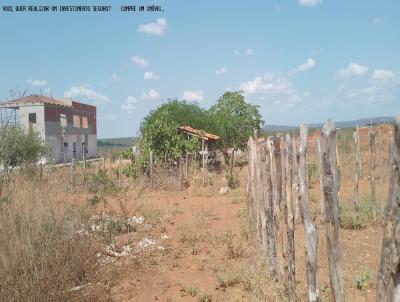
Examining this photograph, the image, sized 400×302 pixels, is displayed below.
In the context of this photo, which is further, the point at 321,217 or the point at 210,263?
the point at 210,263

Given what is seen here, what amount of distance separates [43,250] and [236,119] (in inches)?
1033

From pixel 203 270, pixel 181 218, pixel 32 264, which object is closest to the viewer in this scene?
pixel 32 264

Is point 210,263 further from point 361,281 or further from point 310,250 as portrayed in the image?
point 310,250

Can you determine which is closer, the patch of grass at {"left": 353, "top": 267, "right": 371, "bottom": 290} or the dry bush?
the dry bush

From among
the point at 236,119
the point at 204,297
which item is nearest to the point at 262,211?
the point at 204,297

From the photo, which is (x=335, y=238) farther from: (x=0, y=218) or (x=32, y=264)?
(x=0, y=218)

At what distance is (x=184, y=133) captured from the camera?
67.1ft

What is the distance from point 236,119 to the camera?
30125 mm

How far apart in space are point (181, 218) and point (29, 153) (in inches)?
697

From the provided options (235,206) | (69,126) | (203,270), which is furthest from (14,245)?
(69,126)

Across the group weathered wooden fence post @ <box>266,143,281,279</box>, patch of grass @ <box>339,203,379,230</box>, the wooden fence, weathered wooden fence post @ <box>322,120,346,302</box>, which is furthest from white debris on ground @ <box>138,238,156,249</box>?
weathered wooden fence post @ <box>322,120,346,302</box>

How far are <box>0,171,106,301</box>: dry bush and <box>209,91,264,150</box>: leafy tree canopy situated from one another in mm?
24100

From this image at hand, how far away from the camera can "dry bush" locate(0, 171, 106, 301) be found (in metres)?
4.03

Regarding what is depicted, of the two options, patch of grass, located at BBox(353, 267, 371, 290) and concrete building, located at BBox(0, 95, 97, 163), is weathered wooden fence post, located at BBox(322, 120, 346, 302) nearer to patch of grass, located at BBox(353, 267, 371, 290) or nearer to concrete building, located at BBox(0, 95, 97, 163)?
patch of grass, located at BBox(353, 267, 371, 290)
